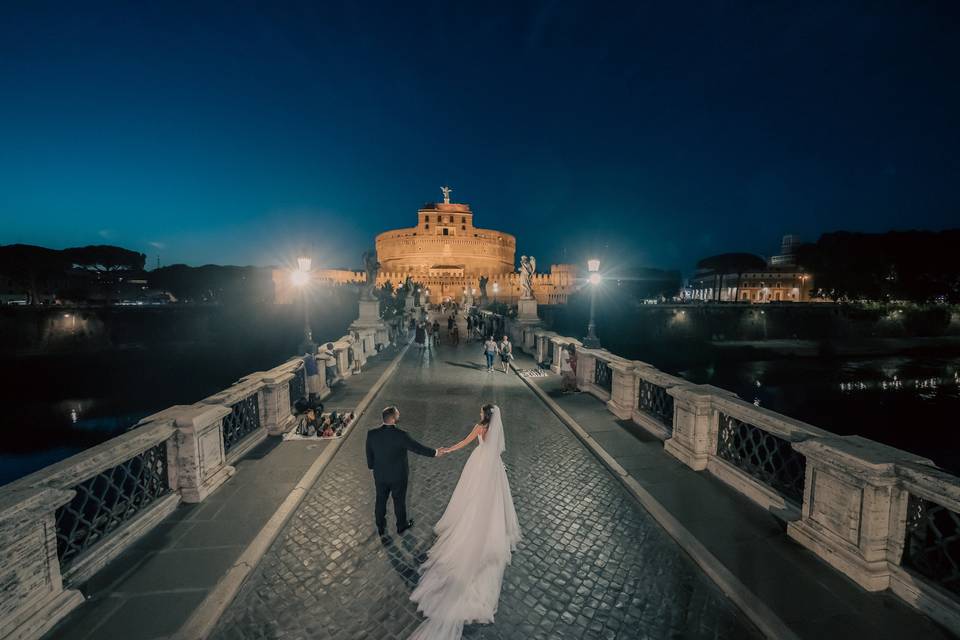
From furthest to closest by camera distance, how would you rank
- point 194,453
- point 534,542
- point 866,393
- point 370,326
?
point 866,393, point 370,326, point 194,453, point 534,542

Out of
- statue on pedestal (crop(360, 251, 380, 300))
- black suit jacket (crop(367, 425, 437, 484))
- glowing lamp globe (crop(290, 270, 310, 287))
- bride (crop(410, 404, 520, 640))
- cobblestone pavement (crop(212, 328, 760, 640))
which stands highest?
statue on pedestal (crop(360, 251, 380, 300))

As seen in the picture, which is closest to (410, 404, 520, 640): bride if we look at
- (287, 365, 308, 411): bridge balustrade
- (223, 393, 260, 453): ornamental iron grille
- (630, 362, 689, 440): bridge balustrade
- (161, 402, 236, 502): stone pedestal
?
(161, 402, 236, 502): stone pedestal

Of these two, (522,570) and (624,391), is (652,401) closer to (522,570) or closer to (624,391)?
(624,391)

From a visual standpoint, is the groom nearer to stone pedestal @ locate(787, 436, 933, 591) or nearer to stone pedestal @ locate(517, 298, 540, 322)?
stone pedestal @ locate(787, 436, 933, 591)

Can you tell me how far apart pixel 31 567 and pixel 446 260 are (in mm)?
90603

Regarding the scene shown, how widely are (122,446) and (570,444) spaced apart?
6.04 meters

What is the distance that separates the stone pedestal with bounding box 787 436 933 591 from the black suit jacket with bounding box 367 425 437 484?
3.67 metres

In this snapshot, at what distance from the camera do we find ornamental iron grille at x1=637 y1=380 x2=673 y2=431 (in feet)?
25.2

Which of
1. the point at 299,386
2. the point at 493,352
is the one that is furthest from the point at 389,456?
the point at 493,352

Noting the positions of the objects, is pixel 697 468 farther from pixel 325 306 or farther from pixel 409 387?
pixel 325 306

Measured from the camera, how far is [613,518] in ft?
15.9

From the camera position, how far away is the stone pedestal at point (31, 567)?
2.92 meters

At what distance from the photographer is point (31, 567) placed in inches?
121

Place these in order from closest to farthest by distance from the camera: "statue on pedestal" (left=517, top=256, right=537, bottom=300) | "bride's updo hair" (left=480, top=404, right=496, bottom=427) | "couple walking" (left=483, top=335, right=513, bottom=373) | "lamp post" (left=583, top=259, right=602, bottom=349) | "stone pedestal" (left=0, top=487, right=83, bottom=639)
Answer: "stone pedestal" (left=0, top=487, right=83, bottom=639)
"bride's updo hair" (left=480, top=404, right=496, bottom=427)
"lamp post" (left=583, top=259, right=602, bottom=349)
"couple walking" (left=483, top=335, right=513, bottom=373)
"statue on pedestal" (left=517, top=256, right=537, bottom=300)
